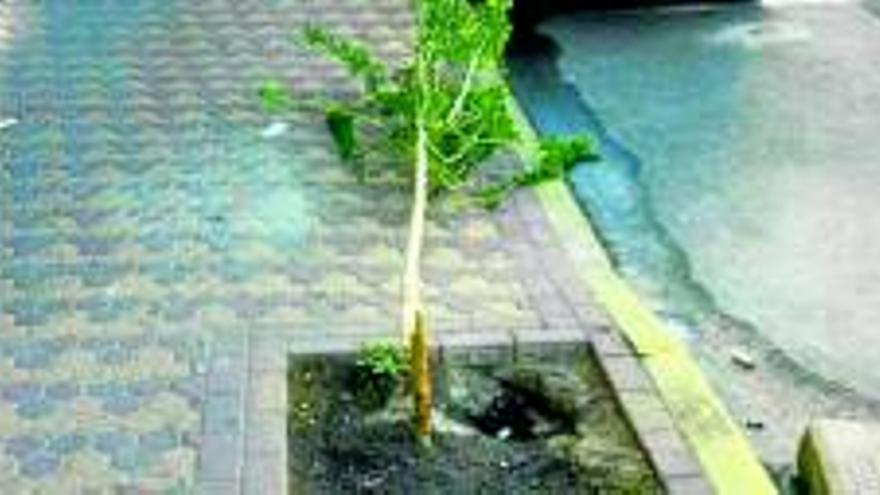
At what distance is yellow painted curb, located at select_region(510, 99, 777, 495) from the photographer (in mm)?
5164

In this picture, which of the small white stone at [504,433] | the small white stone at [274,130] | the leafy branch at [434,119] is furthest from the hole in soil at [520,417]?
the small white stone at [274,130]

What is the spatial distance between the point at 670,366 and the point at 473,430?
0.86m

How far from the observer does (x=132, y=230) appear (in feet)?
22.6

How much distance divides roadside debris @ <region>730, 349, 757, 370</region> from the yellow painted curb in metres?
0.20

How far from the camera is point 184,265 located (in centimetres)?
660

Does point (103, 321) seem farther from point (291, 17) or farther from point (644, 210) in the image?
point (291, 17)

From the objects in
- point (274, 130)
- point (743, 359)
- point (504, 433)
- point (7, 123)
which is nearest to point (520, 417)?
point (504, 433)

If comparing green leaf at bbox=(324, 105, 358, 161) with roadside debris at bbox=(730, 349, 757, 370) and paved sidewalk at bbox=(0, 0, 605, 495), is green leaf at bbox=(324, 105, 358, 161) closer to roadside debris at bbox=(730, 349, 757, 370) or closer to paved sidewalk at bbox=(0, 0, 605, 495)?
paved sidewalk at bbox=(0, 0, 605, 495)

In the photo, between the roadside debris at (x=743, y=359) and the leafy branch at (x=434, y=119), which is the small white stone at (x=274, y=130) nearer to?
the leafy branch at (x=434, y=119)

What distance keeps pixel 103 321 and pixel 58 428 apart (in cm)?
82

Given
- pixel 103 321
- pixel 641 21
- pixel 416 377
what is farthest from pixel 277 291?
pixel 641 21

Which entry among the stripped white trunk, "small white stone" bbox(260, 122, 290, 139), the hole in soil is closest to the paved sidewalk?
"small white stone" bbox(260, 122, 290, 139)

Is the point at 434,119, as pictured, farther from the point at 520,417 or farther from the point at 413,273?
the point at 520,417

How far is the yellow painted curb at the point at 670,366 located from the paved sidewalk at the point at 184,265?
0.49ft
